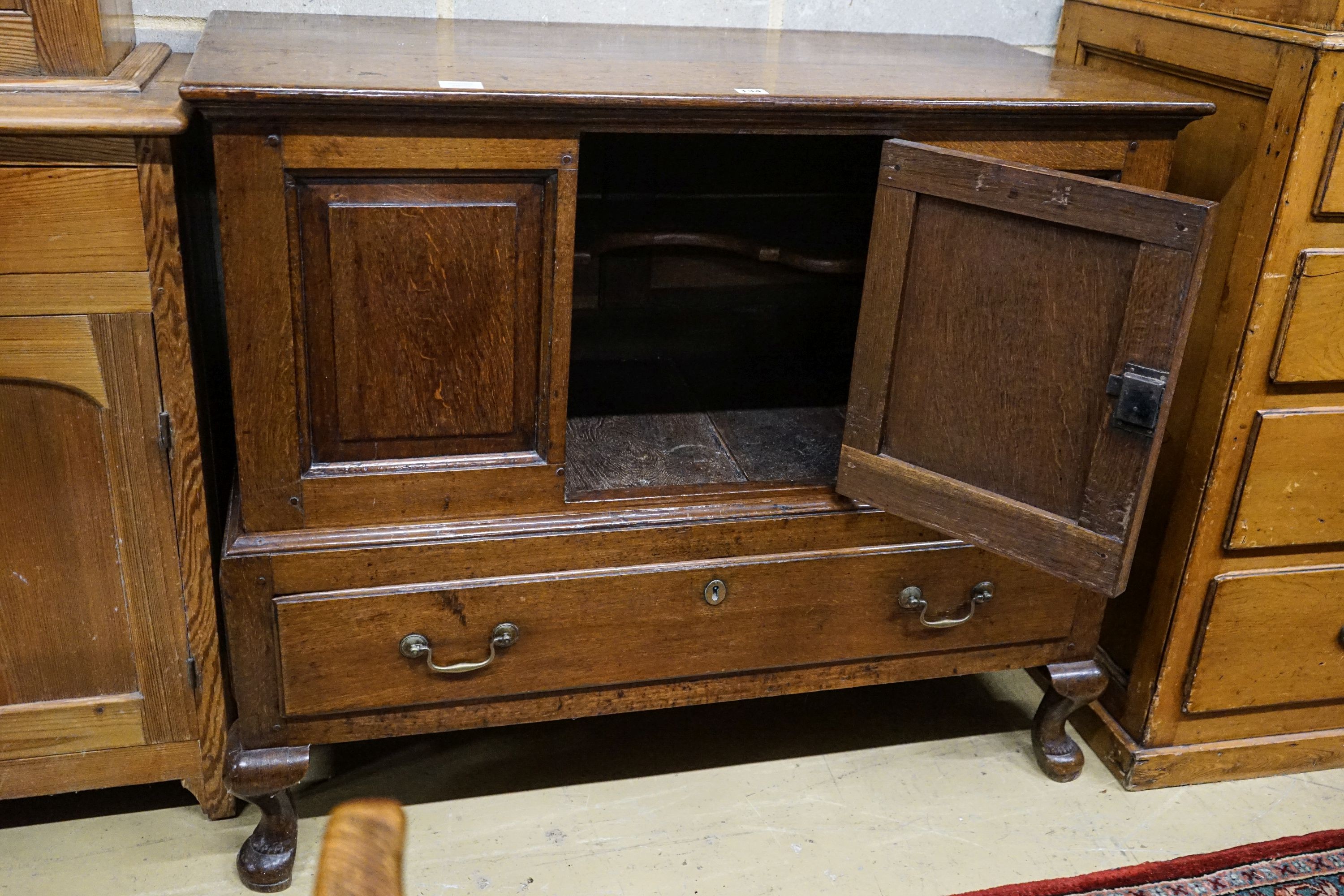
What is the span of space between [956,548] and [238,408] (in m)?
1.00

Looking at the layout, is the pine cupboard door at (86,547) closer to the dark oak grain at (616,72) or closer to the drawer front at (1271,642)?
the dark oak grain at (616,72)

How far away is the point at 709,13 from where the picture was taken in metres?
1.92

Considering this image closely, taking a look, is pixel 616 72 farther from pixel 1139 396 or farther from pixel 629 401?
pixel 1139 396

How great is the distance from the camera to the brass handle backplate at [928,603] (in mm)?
1717

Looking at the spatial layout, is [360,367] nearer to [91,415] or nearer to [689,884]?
[91,415]

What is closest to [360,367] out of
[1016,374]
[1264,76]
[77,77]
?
[77,77]

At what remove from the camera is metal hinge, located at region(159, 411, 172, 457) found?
4.75 ft

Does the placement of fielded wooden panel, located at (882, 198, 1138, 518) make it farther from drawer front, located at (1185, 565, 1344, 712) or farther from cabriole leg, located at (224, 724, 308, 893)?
cabriole leg, located at (224, 724, 308, 893)

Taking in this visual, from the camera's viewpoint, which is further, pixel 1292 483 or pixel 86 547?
pixel 1292 483

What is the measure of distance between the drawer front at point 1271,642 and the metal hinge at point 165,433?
1.50 metres

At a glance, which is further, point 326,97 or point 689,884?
point 689,884

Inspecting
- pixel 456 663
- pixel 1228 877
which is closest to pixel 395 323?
pixel 456 663

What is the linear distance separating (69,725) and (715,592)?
890 millimetres

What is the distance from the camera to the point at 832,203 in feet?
6.50
